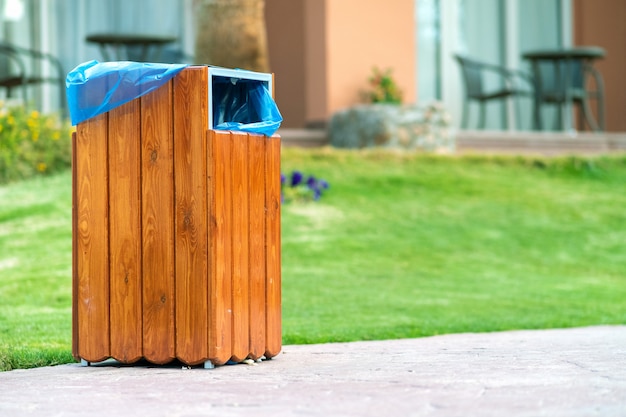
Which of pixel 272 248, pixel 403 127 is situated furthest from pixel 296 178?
pixel 272 248

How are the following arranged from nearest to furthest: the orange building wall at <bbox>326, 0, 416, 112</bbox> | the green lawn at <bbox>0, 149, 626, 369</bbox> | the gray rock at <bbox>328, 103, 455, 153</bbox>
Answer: the green lawn at <bbox>0, 149, 626, 369</bbox>, the gray rock at <bbox>328, 103, 455, 153</bbox>, the orange building wall at <bbox>326, 0, 416, 112</bbox>

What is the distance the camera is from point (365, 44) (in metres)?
13.4

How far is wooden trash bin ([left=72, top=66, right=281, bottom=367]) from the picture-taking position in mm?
4250

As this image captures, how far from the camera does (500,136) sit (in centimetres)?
1334

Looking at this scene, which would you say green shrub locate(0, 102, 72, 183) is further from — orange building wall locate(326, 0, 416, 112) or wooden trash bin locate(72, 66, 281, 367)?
wooden trash bin locate(72, 66, 281, 367)

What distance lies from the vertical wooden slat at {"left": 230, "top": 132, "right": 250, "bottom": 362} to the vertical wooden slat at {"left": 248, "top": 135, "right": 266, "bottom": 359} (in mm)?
35

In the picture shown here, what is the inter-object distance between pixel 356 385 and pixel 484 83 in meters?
13.4

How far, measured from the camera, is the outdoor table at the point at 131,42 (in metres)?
12.4

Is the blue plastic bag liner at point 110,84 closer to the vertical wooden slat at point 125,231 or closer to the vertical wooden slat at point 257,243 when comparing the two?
the vertical wooden slat at point 125,231

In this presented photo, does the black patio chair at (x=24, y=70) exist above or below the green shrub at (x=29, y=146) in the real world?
above

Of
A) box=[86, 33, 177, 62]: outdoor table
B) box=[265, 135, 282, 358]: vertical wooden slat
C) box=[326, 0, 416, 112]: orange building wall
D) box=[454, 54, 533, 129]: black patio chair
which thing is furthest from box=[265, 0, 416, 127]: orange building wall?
box=[265, 135, 282, 358]: vertical wooden slat

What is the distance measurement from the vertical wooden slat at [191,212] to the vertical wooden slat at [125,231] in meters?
0.18

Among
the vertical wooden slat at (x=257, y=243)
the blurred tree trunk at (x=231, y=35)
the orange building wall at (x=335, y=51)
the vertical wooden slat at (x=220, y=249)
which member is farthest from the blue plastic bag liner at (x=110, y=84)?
the orange building wall at (x=335, y=51)

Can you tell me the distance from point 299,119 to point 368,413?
10948 mm
